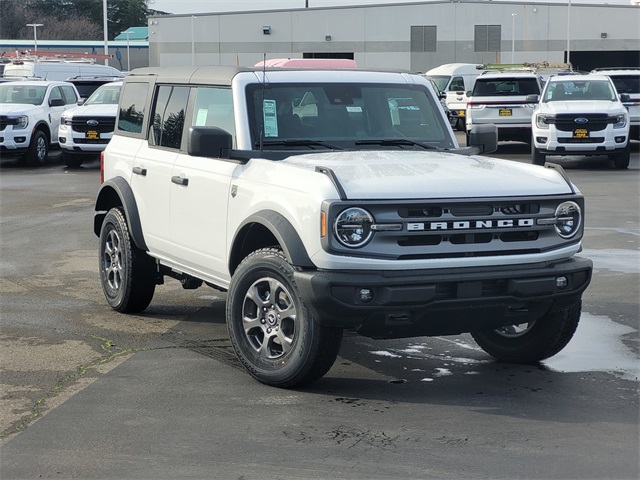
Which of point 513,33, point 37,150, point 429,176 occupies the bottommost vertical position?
point 37,150

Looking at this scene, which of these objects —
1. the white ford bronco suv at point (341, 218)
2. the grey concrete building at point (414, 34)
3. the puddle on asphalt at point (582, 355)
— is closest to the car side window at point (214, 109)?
the white ford bronco suv at point (341, 218)

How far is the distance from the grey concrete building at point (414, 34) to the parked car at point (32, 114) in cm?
3755

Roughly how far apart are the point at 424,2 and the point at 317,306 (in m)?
59.7

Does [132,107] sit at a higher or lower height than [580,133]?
higher

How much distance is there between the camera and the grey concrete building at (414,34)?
6334cm

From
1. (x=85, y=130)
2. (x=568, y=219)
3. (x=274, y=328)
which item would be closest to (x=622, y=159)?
(x=85, y=130)

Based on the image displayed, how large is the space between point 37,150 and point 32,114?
0.80 metres

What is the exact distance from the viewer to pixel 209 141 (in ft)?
22.3

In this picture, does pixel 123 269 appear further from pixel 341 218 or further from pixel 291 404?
pixel 341 218

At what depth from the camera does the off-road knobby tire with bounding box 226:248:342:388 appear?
614cm

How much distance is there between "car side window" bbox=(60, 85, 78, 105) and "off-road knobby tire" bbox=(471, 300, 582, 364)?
778 inches

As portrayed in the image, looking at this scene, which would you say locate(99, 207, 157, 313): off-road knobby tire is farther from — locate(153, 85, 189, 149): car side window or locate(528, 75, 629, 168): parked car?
locate(528, 75, 629, 168): parked car

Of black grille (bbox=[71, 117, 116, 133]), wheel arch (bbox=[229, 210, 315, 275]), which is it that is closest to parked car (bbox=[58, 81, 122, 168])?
black grille (bbox=[71, 117, 116, 133])

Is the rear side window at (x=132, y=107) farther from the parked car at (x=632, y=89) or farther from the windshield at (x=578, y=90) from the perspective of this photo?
the parked car at (x=632, y=89)
